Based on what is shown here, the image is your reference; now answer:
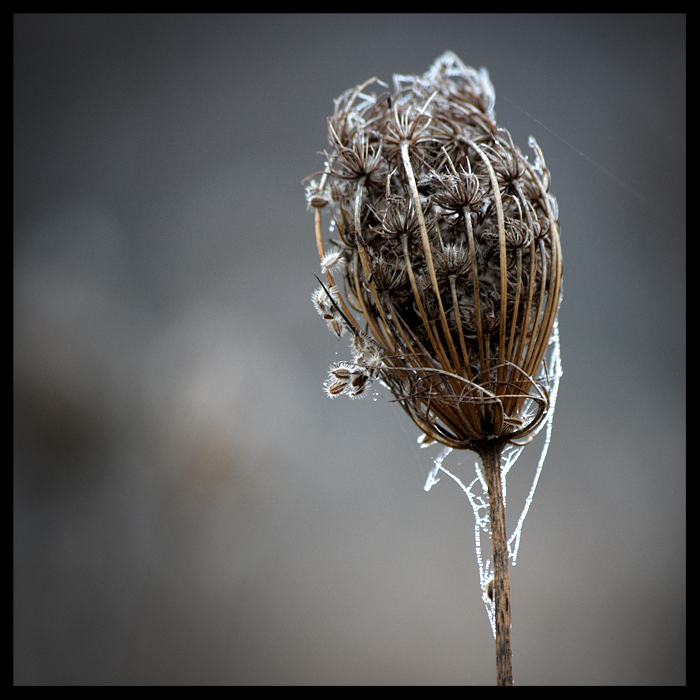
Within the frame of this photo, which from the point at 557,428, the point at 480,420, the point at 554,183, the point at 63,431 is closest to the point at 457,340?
the point at 480,420

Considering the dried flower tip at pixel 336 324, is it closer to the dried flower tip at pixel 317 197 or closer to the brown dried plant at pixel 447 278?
the brown dried plant at pixel 447 278

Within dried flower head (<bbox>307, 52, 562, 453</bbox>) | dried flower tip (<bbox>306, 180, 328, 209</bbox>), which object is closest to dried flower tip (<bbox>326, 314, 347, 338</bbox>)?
dried flower head (<bbox>307, 52, 562, 453</bbox>)

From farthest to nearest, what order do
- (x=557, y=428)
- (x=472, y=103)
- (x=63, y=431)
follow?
(x=63, y=431), (x=557, y=428), (x=472, y=103)

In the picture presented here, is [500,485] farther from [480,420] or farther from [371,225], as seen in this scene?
[371,225]

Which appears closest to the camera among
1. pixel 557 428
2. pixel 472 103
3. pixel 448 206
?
pixel 448 206

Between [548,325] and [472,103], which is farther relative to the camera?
[472,103]

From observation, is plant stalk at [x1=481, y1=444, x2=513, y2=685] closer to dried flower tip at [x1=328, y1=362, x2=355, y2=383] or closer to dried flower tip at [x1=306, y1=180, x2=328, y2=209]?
dried flower tip at [x1=328, y1=362, x2=355, y2=383]

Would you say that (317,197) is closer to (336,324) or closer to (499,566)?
(336,324)

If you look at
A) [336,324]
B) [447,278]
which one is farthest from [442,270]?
[336,324]
